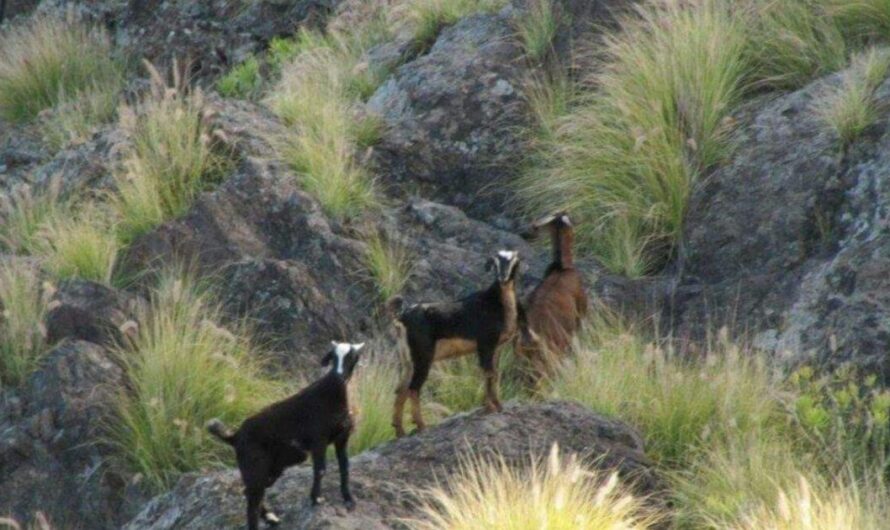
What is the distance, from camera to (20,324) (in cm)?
1193

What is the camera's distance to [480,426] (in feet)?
32.3

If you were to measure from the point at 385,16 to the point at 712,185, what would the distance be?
442 centimetres

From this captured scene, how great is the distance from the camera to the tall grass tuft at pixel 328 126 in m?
13.4

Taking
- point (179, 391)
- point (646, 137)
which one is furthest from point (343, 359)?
point (646, 137)

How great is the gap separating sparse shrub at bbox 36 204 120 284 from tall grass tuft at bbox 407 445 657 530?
4.04m

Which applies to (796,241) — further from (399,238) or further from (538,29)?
(538,29)

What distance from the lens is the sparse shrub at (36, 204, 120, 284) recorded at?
12680 mm

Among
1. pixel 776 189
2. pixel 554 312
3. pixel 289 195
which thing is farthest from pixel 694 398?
pixel 289 195

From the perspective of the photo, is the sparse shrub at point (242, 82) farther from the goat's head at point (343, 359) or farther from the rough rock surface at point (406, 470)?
the goat's head at point (343, 359)

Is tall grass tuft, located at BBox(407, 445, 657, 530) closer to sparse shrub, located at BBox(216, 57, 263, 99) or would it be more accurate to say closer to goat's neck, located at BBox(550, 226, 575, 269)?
goat's neck, located at BBox(550, 226, 575, 269)

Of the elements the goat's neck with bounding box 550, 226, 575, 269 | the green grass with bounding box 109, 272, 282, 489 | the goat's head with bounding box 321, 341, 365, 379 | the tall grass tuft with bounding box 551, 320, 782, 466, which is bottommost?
→ the tall grass tuft with bounding box 551, 320, 782, 466

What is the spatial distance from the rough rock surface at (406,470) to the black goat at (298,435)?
169 mm

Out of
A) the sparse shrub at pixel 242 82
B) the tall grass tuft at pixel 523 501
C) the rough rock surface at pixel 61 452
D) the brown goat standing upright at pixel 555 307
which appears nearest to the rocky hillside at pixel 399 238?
the rough rock surface at pixel 61 452

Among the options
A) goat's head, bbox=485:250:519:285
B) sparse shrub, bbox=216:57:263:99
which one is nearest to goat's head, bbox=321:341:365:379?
goat's head, bbox=485:250:519:285
